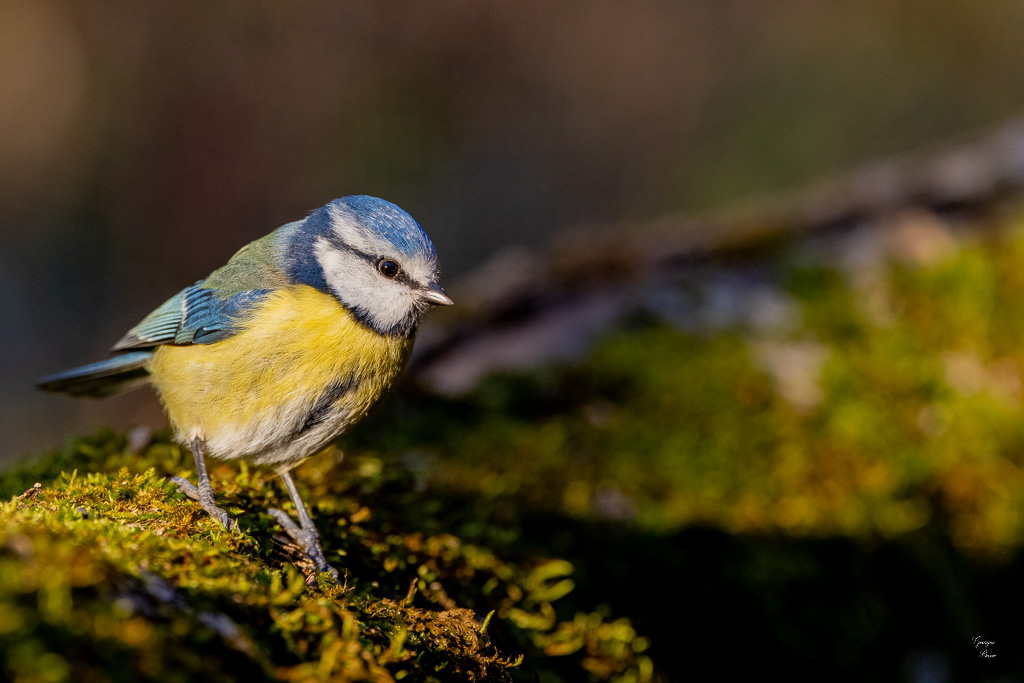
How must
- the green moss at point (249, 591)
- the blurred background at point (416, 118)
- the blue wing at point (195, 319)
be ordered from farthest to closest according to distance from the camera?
the blurred background at point (416, 118), the blue wing at point (195, 319), the green moss at point (249, 591)

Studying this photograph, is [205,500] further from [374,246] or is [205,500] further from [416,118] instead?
[416,118]

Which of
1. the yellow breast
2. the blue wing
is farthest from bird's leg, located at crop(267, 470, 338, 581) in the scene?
the blue wing

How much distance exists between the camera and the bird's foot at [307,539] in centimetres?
201

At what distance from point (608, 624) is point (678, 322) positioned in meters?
1.95

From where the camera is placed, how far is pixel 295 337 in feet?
7.60

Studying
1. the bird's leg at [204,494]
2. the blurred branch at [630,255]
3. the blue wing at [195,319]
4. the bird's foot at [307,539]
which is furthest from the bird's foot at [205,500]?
the blurred branch at [630,255]

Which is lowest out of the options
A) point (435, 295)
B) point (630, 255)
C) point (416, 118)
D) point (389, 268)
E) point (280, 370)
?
point (280, 370)

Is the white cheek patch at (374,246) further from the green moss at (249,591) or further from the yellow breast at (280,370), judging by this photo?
the green moss at (249,591)

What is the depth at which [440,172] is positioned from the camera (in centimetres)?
952

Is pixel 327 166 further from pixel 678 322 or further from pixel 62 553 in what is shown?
pixel 62 553

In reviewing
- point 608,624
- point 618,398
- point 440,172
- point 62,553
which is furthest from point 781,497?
point 440,172

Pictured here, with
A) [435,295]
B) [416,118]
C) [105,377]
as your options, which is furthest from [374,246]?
[416,118]

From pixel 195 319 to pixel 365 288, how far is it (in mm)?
579

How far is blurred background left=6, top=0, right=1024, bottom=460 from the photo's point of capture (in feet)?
26.7
